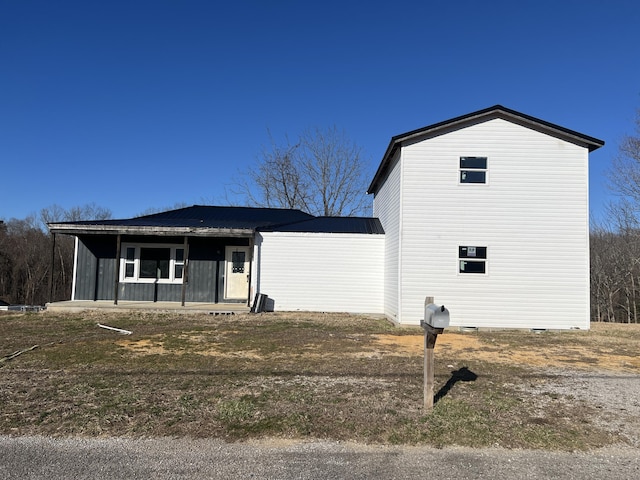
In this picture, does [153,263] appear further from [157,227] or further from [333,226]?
[333,226]

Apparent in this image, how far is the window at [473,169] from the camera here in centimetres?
1245

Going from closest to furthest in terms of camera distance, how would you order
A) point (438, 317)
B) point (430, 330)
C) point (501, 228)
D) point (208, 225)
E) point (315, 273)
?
point (438, 317) < point (430, 330) < point (501, 228) < point (315, 273) < point (208, 225)

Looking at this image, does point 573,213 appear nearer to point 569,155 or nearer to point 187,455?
point 569,155

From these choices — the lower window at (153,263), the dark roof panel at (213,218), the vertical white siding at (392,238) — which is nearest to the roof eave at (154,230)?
the dark roof panel at (213,218)

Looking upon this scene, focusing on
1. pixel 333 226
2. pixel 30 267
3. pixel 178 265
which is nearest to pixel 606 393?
pixel 333 226

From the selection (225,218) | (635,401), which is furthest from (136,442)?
(225,218)

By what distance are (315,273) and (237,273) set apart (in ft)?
10.3

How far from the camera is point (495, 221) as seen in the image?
40.4 ft

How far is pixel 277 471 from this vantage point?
3.30m

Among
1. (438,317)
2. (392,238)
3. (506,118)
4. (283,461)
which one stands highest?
(506,118)

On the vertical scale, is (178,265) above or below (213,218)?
below

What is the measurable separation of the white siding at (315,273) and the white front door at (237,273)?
4.34 feet

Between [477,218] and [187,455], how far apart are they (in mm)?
10676

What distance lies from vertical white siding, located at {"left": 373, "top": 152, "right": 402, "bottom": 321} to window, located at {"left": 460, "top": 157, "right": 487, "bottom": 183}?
1810mm
